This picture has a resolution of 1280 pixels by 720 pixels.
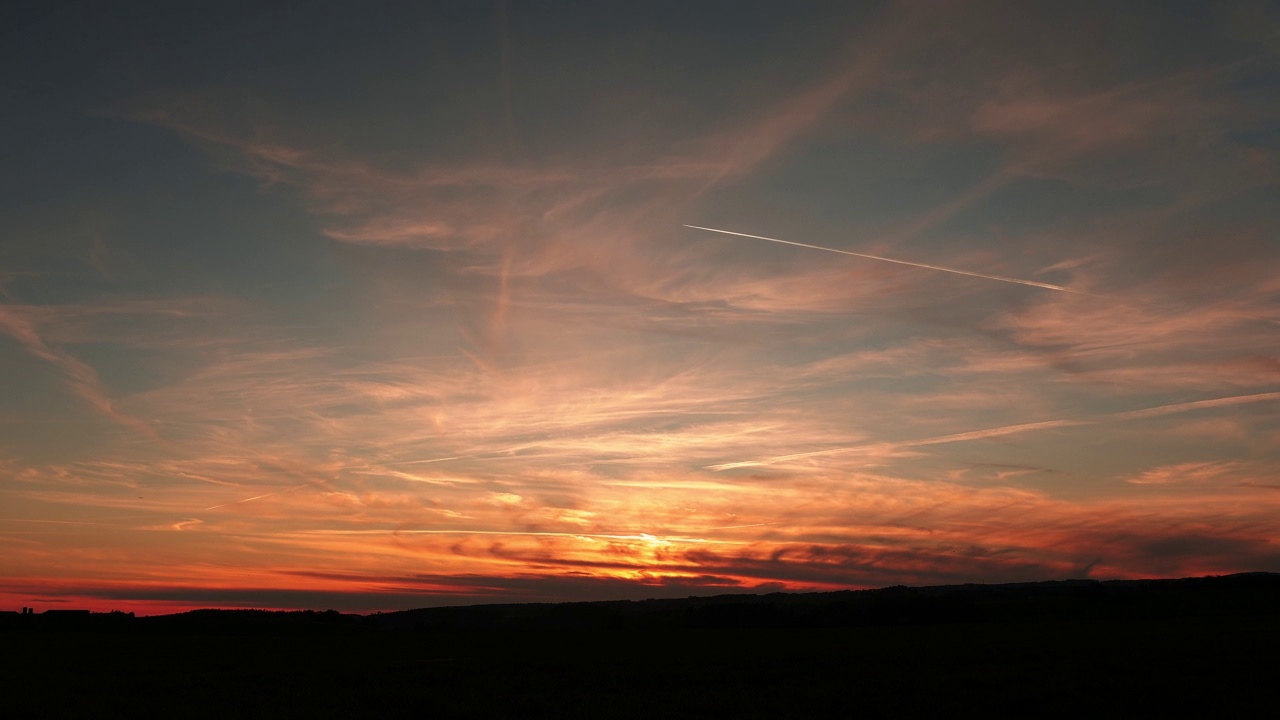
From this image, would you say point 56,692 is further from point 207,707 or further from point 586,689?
point 586,689

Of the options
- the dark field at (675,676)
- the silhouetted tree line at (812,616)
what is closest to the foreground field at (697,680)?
the dark field at (675,676)

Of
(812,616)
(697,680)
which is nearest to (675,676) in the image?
(697,680)

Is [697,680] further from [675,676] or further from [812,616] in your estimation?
[812,616]

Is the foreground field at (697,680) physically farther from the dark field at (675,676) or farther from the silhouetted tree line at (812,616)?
the silhouetted tree line at (812,616)

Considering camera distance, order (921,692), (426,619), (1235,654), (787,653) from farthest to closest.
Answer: (426,619) → (787,653) → (1235,654) → (921,692)

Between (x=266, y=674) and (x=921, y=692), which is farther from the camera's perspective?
(x=266, y=674)

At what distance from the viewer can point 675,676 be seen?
47375 millimetres

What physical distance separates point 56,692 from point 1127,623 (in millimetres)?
101952

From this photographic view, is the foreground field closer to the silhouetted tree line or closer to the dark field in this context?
the dark field

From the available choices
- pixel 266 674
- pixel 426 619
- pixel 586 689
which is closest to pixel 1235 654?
pixel 586 689

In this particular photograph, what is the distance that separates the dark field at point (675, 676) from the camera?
113 feet

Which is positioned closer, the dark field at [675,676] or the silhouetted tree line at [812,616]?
the dark field at [675,676]

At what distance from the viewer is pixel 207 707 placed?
3756cm

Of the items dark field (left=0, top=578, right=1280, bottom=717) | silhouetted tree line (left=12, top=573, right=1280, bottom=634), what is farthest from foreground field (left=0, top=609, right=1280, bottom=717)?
silhouetted tree line (left=12, top=573, right=1280, bottom=634)
